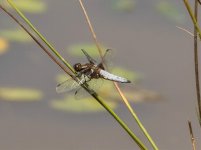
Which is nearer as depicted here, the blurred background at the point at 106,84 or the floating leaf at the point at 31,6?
the blurred background at the point at 106,84

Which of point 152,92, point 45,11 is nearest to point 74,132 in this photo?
point 152,92

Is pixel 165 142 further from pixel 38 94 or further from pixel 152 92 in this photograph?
pixel 38 94

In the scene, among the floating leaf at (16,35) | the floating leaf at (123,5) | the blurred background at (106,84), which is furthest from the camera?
the floating leaf at (123,5)

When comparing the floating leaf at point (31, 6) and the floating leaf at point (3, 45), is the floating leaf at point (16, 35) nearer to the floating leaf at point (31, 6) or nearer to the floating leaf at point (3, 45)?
the floating leaf at point (3, 45)

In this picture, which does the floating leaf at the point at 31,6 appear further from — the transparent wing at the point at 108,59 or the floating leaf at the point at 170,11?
the transparent wing at the point at 108,59

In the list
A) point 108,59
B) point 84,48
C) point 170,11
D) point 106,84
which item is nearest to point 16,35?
point 84,48

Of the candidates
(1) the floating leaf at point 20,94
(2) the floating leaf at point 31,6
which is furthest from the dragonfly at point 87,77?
(2) the floating leaf at point 31,6

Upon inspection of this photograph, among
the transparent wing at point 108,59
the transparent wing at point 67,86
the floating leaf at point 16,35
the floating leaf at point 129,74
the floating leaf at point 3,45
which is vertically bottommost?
the transparent wing at point 67,86

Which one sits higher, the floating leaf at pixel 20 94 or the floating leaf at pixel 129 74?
the floating leaf at pixel 129 74

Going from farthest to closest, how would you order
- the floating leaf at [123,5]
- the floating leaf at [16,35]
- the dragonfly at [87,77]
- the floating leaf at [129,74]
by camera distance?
1. the floating leaf at [123,5]
2. the floating leaf at [16,35]
3. the floating leaf at [129,74]
4. the dragonfly at [87,77]

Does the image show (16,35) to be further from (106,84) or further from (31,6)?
(106,84)
